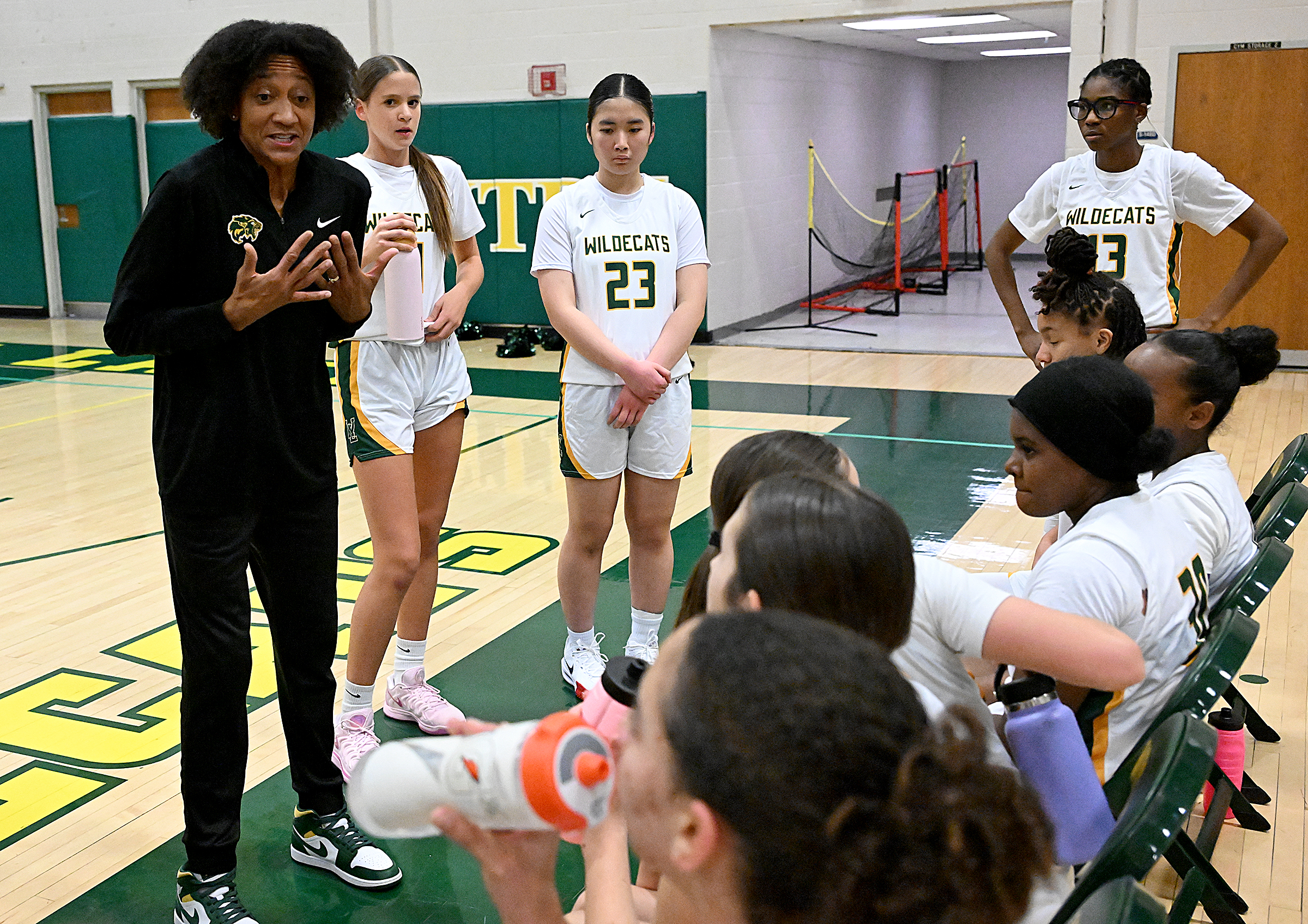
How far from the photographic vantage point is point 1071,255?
3184mm

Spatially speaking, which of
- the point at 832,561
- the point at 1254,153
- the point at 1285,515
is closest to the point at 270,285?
the point at 832,561

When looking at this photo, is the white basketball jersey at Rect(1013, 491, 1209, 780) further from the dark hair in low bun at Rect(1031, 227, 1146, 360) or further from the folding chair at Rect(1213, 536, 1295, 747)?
the dark hair in low bun at Rect(1031, 227, 1146, 360)

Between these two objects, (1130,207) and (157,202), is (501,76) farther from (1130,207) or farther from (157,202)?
(157,202)

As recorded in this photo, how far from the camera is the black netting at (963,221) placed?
17.0 metres

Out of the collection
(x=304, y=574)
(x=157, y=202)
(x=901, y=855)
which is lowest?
(x=304, y=574)

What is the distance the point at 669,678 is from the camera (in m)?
1.04

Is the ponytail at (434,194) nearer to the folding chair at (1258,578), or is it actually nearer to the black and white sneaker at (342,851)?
the black and white sneaker at (342,851)

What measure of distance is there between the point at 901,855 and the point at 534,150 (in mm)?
10751

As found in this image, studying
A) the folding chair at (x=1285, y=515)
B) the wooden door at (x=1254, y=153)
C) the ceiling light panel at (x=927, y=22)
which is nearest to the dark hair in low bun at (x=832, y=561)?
the folding chair at (x=1285, y=515)

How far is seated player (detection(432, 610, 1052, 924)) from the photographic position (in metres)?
0.93

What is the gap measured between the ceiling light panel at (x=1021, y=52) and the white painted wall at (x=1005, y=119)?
43 cm

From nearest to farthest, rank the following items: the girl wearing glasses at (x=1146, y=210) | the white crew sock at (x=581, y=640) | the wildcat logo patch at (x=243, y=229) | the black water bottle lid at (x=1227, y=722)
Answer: the wildcat logo patch at (x=243, y=229) < the black water bottle lid at (x=1227, y=722) < the white crew sock at (x=581, y=640) < the girl wearing glasses at (x=1146, y=210)

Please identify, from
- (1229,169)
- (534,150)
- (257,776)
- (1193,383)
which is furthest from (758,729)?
(534,150)

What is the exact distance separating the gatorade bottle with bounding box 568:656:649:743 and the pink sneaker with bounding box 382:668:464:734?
200 centimetres
